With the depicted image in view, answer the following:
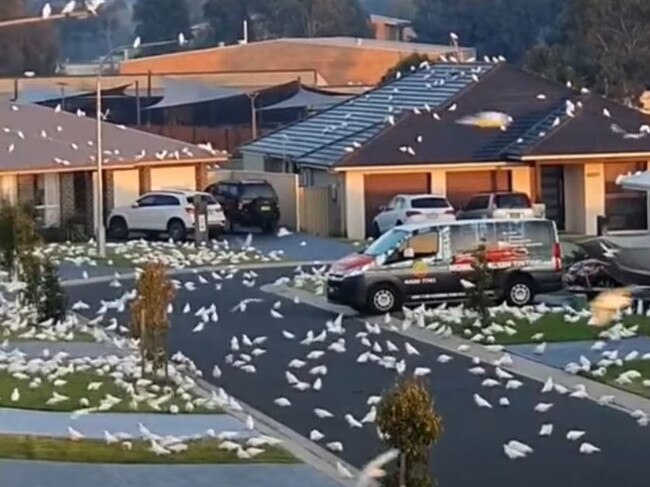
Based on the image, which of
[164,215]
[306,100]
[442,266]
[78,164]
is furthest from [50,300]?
[306,100]

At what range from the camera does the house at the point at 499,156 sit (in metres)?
55.0

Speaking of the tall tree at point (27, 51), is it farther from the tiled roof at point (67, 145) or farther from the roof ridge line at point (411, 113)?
the roof ridge line at point (411, 113)

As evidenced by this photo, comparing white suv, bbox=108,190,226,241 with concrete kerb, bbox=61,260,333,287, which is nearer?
concrete kerb, bbox=61,260,333,287

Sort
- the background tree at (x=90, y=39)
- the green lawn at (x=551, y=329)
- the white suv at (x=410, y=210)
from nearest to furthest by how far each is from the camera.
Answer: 1. the green lawn at (x=551, y=329)
2. the white suv at (x=410, y=210)
3. the background tree at (x=90, y=39)

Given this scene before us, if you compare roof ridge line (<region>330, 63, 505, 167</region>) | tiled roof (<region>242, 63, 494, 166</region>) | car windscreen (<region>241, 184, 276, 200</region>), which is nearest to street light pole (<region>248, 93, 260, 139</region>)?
tiled roof (<region>242, 63, 494, 166</region>)

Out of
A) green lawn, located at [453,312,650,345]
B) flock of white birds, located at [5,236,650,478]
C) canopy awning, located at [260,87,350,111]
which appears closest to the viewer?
flock of white birds, located at [5,236,650,478]

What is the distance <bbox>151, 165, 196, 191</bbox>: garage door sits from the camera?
190ft

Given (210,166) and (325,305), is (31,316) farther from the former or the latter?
(210,166)

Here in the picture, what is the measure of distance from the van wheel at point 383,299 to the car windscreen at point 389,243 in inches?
26.1

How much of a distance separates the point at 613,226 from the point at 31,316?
2740 cm

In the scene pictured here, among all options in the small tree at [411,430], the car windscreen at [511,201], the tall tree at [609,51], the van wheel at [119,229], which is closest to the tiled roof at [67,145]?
the van wheel at [119,229]

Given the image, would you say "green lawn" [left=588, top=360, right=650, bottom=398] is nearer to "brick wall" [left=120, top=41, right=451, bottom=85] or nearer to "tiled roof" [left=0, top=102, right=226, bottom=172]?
"tiled roof" [left=0, top=102, right=226, bottom=172]

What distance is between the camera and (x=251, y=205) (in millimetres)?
55969

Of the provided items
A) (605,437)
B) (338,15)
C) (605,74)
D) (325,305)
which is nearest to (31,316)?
(325,305)
